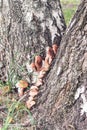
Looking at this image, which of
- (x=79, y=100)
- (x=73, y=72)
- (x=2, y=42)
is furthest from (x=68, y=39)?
(x=2, y=42)

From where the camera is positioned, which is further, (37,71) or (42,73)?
(37,71)

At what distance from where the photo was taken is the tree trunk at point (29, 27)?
329cm

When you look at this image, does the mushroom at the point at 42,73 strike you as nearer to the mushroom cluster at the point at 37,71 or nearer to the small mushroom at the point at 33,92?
the mushroom cluster at the point at 37,71

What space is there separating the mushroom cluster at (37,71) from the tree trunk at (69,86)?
189mm

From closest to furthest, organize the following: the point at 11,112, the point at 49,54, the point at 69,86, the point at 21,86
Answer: the point at 69,86, the point at 11,112, the point at 49,54, the point at 21,86

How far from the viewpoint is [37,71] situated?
3.34 meters

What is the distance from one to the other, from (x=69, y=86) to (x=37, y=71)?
63 centimetres

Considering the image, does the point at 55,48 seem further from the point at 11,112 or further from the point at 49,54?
the point at 11,112

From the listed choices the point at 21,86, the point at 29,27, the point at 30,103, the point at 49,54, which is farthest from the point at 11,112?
the point at 29,27

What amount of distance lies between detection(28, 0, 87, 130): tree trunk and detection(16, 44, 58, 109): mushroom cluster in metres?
0.19

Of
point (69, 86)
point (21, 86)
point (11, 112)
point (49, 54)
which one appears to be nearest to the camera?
point (69, 86)

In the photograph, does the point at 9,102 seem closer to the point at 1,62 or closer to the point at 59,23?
the point at 1,62

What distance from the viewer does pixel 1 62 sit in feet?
11.9

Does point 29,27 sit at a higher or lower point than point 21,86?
higher
